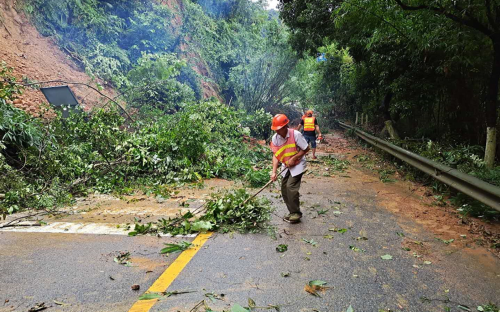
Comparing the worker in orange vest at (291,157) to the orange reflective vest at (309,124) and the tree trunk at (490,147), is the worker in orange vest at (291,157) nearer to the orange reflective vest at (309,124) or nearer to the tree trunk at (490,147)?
the tree trunk at (490,147)

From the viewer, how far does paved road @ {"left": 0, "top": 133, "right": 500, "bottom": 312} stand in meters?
2.51

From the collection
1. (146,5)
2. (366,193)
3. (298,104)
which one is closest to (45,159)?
(366,193)

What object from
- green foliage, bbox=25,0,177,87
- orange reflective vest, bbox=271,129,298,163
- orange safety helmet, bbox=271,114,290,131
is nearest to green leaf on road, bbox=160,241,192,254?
orange reflective vest, bbox=271,129,298,163

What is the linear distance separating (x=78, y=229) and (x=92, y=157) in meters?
3.33

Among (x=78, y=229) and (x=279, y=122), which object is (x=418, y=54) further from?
(x=78, y=229)

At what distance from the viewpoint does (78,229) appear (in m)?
4.20

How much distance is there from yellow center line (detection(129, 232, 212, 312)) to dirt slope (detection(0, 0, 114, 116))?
323 inches

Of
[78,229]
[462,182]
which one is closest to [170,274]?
[78,229]

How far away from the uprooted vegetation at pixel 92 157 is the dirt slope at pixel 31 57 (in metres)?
2.51

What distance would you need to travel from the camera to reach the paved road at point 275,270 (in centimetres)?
251

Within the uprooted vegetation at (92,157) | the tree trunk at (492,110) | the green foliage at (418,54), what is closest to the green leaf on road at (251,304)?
the uprooted vegetation at (92,157)

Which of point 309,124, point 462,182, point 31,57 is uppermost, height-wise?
point 31,57

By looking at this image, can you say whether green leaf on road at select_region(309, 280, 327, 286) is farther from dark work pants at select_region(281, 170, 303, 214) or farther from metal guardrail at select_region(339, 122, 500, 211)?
metal guardrail at select_region(339, 122, 500, 211)

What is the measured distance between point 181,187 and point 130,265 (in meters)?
3.93
